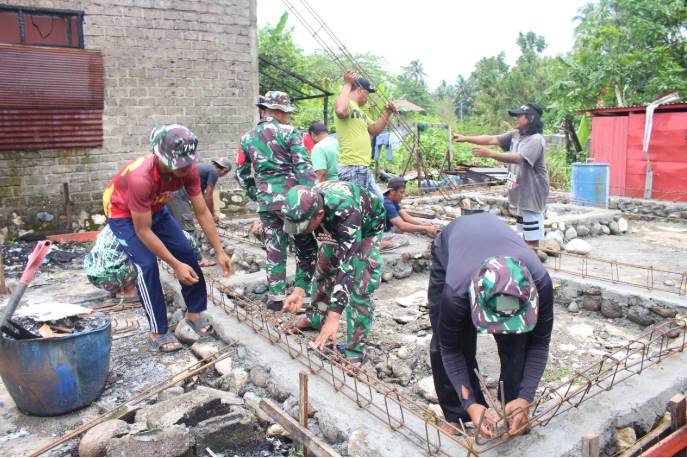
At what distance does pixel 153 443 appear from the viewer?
2.29 metres

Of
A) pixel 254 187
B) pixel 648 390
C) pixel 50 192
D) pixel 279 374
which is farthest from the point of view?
pixel 50 192

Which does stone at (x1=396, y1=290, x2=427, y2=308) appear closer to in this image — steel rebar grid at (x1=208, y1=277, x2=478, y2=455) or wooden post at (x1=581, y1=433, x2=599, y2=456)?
steel rebar grid at (x1=208, y1=277, x2=478, y2=455)

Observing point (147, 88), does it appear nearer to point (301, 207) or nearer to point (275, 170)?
point (275, 170)

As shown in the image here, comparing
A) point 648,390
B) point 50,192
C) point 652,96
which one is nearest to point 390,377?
point 648,390

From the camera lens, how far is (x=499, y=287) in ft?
6.32

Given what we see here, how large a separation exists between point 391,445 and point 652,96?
50.2 feet

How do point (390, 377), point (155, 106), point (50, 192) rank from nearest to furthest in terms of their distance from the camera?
point (390, 377)
point (50, 192)
point (155, 106)

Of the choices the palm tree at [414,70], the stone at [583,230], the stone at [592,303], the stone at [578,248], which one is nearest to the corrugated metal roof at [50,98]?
the stone at [578,248]

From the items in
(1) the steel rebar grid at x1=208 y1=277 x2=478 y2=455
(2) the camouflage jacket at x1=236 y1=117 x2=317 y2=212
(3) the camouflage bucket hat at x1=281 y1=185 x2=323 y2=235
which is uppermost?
(2) the camouflage jacket at x1=236 y1=117 x2=317 y2=212

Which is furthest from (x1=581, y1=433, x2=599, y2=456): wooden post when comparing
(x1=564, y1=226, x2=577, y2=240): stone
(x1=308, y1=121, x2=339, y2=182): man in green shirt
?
(x1=564, y1=226, x2=577, y2=240): stone

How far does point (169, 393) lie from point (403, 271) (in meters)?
3.12

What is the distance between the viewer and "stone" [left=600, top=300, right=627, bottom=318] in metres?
4.39

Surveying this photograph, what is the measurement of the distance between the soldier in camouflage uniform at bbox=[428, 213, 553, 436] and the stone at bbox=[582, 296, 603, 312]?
243cm

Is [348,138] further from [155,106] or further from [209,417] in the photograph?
[155,106]
